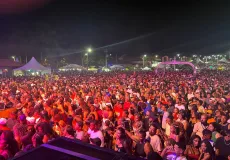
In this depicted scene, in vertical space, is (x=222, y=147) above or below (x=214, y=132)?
below

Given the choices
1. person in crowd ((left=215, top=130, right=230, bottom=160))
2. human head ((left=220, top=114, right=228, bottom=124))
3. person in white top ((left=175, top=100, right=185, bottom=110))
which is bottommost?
person in crowd ((left=215, top=130, right=230, bottom=160))

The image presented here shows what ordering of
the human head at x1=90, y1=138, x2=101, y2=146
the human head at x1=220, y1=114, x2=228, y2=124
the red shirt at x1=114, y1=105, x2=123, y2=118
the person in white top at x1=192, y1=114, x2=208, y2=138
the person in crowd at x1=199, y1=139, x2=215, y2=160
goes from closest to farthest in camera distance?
the person in crowd at x1=199, y1=139, x2=215, y2=160
the human head at x1=90, y1=138, x2=101, y2=146
the person in white top at x1=192, y1=114, x2=208, y2=138
the human head at x1=220, y1=114, x2=228, y2=124
the red shirt at x1=114, y1=105, x2=123, y2=118

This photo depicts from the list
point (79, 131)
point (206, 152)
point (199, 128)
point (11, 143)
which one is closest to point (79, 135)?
point (79, 131)

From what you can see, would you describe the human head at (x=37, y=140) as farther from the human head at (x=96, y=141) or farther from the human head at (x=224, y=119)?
the human head at (x=224, y=119)

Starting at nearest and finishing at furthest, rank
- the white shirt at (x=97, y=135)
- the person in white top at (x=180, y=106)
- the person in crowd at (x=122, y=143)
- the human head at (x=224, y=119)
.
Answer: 1. the person in crowd at (x=122, y=143)
2. the white shirt at (x=97, y=135)
3. the human head at (x=224, y=119)
4. the person in white top at (x=180, y=106)

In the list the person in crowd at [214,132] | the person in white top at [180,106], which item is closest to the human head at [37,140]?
the person in crowd at [214,132]

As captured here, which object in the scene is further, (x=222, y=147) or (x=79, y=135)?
(x=79, y=135)

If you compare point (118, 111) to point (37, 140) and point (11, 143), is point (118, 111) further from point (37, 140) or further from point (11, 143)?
point (11, 143)

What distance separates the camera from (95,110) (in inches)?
264

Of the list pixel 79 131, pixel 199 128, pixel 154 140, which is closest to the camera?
pixel 154 140

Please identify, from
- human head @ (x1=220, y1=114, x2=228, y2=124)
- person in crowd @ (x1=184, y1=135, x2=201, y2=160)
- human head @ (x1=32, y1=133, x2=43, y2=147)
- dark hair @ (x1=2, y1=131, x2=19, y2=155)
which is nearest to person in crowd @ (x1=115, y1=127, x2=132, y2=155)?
person in crowd @ (x1=184, y1=135, x2=201, y2=160)

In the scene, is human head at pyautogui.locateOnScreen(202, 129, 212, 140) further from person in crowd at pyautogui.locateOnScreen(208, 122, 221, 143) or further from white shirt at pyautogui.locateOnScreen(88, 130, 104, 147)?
white shirt at pyautogui.locateOnScreen(88, 130, 104, 147)

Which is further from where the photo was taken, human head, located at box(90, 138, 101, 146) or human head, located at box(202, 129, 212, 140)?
human head, located at box(90, 138, 101, 146)

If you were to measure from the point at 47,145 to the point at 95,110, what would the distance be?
15.0 feet
